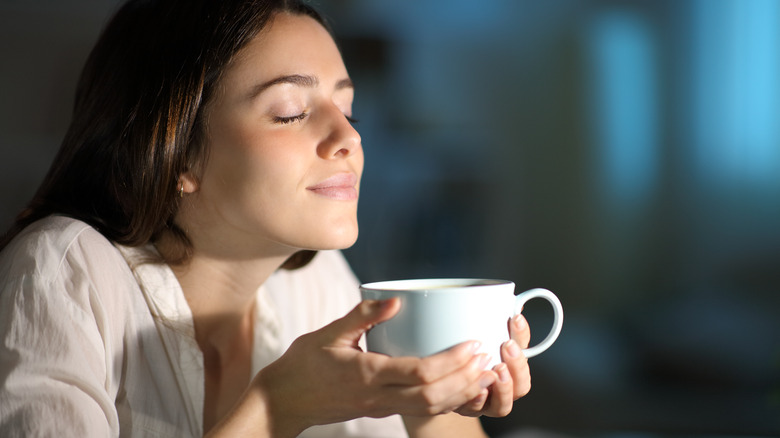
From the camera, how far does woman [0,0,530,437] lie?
666mm

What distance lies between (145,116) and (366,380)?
47 cm

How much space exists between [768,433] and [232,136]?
1.46m

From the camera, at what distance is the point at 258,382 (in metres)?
0.71

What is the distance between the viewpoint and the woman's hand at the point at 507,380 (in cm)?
64

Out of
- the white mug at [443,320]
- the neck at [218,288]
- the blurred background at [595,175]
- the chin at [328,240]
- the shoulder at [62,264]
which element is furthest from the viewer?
the blurred background at [595,175]

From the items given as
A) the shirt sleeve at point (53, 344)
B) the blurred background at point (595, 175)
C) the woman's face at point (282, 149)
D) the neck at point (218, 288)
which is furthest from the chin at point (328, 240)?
the blurred background at point (595, 175)

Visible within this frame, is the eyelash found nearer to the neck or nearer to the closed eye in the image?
the closed eye

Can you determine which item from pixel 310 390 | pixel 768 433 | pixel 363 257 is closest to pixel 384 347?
pixel 310 390

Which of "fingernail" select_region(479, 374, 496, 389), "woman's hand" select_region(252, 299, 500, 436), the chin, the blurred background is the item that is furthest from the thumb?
the blurred background

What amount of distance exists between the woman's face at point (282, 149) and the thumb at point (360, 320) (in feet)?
0.74

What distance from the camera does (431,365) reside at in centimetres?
59

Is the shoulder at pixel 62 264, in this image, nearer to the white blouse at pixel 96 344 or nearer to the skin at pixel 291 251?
the white blouse at pixel 96 344

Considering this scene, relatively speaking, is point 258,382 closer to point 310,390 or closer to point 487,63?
point 310,390

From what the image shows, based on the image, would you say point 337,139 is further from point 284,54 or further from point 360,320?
point 360,320
